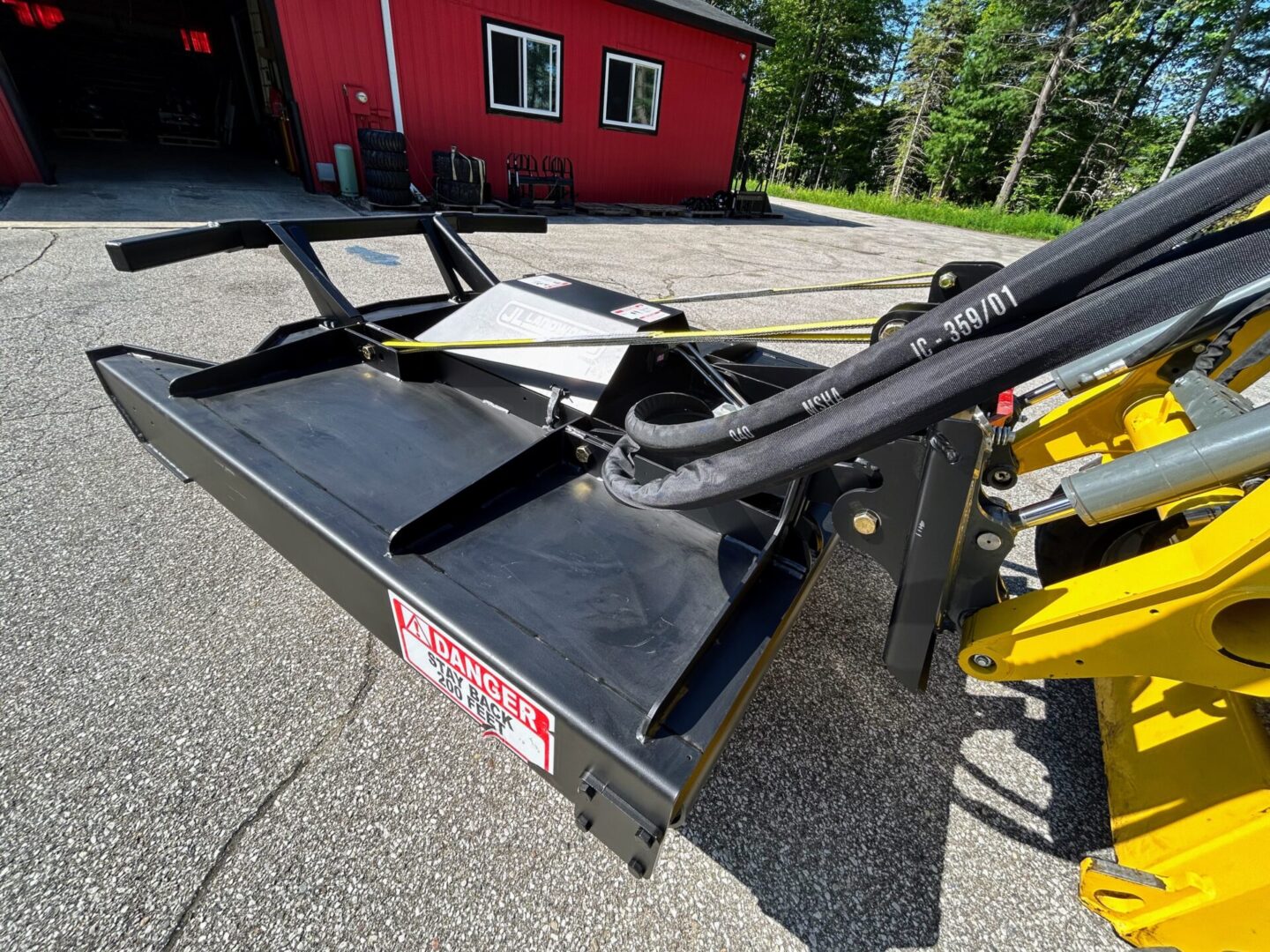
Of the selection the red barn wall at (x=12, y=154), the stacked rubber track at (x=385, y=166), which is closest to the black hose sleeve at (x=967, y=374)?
the stacked rubber track at (x=385, y=166)

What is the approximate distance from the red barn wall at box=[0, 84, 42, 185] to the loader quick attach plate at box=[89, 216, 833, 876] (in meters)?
9.00

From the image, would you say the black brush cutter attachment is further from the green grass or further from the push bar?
the green grass

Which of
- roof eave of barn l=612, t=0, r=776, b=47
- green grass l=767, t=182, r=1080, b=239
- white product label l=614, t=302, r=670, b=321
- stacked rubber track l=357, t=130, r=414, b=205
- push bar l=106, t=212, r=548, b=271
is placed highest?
roof eave of barn l=612, t=0, r=776, b=47

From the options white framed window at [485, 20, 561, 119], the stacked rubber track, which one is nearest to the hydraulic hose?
the stacked rubber track

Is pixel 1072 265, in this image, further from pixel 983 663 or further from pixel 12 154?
pixel 12 154

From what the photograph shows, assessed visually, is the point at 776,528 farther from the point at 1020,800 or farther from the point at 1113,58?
the point at 1113,58

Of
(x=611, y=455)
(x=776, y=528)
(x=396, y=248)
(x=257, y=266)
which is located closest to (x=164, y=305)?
(x=257, y=266)

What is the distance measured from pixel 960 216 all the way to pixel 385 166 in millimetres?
17145

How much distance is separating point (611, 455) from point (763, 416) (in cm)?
50

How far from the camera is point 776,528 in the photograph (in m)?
1.34

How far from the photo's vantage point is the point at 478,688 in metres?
1.17

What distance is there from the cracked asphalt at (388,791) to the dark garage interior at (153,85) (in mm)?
11535

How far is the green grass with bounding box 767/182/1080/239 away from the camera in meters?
16.8

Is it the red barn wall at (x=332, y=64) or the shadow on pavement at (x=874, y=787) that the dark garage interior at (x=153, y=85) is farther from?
the shadow on pavement at (x=874, y=787)
